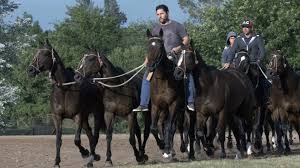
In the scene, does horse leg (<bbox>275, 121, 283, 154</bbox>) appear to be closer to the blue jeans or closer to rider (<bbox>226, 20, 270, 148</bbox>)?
rider (<bbox>226, 20, 270, 148</bbox>)

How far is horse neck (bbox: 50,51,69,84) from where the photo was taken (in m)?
18.9

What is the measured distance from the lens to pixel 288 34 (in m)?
51.8

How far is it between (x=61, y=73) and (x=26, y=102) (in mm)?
49594

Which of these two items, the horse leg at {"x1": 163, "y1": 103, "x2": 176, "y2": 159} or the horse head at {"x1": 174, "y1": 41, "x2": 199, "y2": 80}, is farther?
the horse leg at {"x1": 163, "y1": 103, "x2": 176, "y2": 159}

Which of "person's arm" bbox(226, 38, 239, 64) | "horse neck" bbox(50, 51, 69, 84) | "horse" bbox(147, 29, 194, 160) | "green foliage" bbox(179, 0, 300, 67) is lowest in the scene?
"horse" bbox(147, 29, 194, 160)

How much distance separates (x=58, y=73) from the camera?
19.0 metres

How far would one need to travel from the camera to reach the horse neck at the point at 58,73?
18.9 meters

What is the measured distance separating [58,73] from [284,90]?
654 cm

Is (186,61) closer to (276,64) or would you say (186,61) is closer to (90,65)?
(90,65)

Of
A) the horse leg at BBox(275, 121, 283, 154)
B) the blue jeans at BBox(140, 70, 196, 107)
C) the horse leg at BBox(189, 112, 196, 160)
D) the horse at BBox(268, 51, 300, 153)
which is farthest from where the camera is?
the horse leg at BBox(275, 121, 283, 154)

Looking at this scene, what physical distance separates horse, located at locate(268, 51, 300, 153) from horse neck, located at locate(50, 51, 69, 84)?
5.74 metres

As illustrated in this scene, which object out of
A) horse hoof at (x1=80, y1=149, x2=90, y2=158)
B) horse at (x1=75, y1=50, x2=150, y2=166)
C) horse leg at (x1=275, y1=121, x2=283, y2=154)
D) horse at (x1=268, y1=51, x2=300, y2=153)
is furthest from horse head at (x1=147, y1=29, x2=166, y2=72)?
horse leg at (x1=275, y1=121, x2=283, y2=154)

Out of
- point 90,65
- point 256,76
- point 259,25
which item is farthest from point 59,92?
point 259,25

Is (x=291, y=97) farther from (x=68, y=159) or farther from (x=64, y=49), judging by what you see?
(x=64, y=49)
